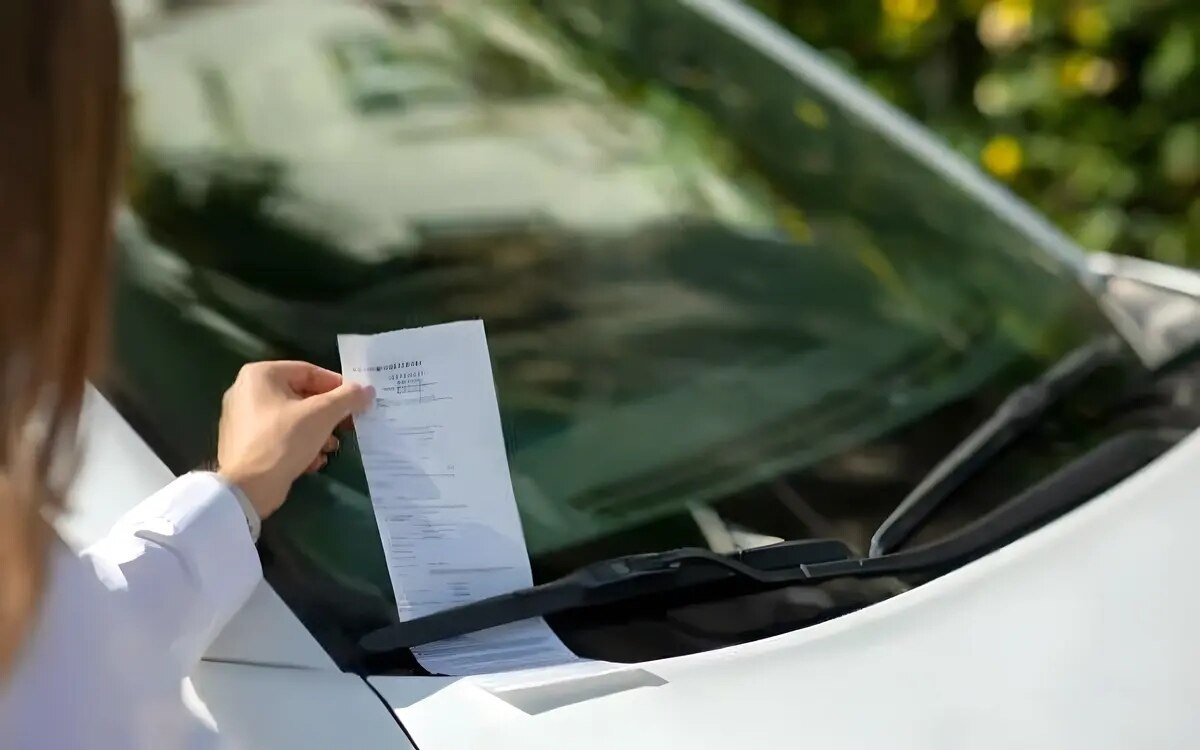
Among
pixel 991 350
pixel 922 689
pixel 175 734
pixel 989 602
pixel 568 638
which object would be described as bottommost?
pixel 175 734

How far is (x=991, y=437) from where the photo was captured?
4.90ft

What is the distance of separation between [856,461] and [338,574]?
62 cm

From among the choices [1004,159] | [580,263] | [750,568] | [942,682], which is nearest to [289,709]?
[750,568]

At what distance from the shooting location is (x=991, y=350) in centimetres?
168

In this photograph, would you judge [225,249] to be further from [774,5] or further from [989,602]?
[774,5]

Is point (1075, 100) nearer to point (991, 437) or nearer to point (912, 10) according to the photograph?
point (912, 10)

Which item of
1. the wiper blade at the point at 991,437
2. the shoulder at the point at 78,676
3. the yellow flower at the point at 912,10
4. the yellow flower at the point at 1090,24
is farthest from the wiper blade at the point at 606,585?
the yellow flower at the point at 912,10

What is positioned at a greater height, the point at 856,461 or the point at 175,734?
the point at 856,461

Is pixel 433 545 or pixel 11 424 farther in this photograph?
pixel 433 545

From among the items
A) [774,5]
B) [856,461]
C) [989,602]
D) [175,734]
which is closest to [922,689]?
[989,602]

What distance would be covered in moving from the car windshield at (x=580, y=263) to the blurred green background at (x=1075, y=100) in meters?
1.53

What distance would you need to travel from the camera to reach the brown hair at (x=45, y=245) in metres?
0.89

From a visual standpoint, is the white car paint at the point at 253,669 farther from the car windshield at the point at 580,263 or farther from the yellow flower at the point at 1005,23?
the yellow flower at the point at 1005,23

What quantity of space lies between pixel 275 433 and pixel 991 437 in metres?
0.82
